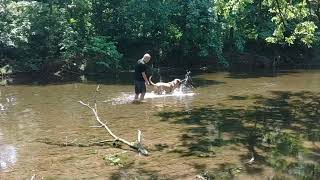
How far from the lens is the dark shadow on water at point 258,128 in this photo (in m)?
10.0

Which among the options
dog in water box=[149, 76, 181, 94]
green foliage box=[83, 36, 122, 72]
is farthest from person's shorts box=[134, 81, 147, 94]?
green foliage box=[83, 36, 122, 72]

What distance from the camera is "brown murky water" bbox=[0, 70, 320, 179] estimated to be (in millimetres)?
8844

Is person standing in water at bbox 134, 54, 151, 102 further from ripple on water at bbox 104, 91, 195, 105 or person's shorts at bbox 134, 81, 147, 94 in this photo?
ripple on water at bbox 104, 91, 195, 105

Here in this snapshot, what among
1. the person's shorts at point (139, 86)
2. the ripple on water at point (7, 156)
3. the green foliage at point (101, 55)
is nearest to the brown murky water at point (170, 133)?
the ripple on water at point (7, 156)

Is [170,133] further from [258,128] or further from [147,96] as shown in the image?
[147,96]

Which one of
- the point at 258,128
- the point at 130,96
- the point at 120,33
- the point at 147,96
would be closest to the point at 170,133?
the point at 258,128

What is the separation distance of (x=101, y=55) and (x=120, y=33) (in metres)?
3.63

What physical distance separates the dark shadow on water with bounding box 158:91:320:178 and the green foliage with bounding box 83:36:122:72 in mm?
12401

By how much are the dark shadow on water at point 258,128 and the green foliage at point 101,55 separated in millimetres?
12401

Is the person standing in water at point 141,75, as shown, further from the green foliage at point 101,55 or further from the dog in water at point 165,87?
the green foliage at point 101,55

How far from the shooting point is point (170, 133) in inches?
470

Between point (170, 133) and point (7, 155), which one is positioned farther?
point (170, 133)

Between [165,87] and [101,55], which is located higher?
[101,55]

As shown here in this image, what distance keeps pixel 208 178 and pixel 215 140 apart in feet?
9.77
